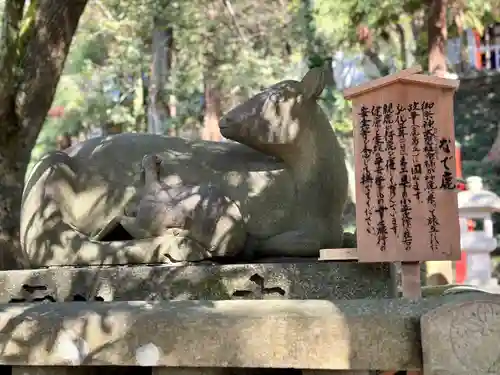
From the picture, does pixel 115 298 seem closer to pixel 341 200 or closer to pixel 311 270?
pixel 311 270

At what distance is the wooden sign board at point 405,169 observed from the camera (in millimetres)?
2732

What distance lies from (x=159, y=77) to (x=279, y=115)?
10945 millimetres

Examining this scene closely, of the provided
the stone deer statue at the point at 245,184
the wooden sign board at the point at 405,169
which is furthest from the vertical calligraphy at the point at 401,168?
the stone deer statue at the point at 245,184

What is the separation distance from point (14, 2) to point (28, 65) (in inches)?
23.7

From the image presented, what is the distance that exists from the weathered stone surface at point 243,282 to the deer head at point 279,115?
93 cm

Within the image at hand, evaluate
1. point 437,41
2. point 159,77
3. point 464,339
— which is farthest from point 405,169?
point 159,77

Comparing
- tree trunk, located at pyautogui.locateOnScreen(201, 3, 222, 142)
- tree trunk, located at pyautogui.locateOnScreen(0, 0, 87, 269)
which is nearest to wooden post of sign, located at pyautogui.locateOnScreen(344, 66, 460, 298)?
tree trunk, located at pyautogui.locateOnScreen(0, 0, 87, 269)

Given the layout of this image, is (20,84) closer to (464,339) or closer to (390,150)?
(390,150)

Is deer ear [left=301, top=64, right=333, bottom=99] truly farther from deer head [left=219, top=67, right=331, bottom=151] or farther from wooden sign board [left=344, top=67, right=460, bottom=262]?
wooden sign board [left=344, top=67, right=460, bottom=262]

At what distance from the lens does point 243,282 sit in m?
3.15

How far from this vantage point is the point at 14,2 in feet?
19.2

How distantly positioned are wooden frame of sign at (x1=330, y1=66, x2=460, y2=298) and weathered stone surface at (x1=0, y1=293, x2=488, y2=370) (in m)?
0.36

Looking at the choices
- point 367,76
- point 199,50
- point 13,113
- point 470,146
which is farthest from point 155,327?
point 367,76

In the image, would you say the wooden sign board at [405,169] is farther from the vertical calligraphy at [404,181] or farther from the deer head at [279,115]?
the deer head at [279,115]
